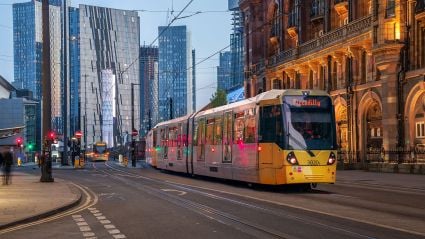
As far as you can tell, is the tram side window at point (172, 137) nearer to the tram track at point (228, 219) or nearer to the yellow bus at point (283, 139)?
the yellow bus at point (283, 139)

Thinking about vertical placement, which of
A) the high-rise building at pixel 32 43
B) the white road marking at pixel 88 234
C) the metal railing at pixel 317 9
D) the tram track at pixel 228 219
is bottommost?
the white road marking at pixel 88 234

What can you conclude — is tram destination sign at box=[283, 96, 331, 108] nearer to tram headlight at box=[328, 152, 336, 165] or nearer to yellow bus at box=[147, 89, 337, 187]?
yellow bus at box=[147, 89, 337, 187]

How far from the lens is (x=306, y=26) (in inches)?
2389

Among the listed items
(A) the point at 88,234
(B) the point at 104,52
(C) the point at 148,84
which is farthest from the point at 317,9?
(C) the point at 148,84

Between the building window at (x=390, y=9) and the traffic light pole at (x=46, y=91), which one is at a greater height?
the building window at (x=390, y=9)

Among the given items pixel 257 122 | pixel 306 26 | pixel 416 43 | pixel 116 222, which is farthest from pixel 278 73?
pixel 116 222

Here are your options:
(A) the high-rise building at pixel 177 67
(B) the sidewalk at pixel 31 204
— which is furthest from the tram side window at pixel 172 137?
(A) the high-rise building at pixel 177 67

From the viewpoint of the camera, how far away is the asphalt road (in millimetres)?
12469

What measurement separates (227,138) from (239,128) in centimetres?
164

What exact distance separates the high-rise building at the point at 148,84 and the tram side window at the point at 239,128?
77.5m

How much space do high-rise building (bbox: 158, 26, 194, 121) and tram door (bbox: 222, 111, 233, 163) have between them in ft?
382

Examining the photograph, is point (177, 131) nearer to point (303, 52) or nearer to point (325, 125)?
point (325, 125)

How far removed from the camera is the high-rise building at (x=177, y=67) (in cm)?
15425

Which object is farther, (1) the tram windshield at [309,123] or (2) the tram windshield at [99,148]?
(2) the tram windshield at [99,148]
